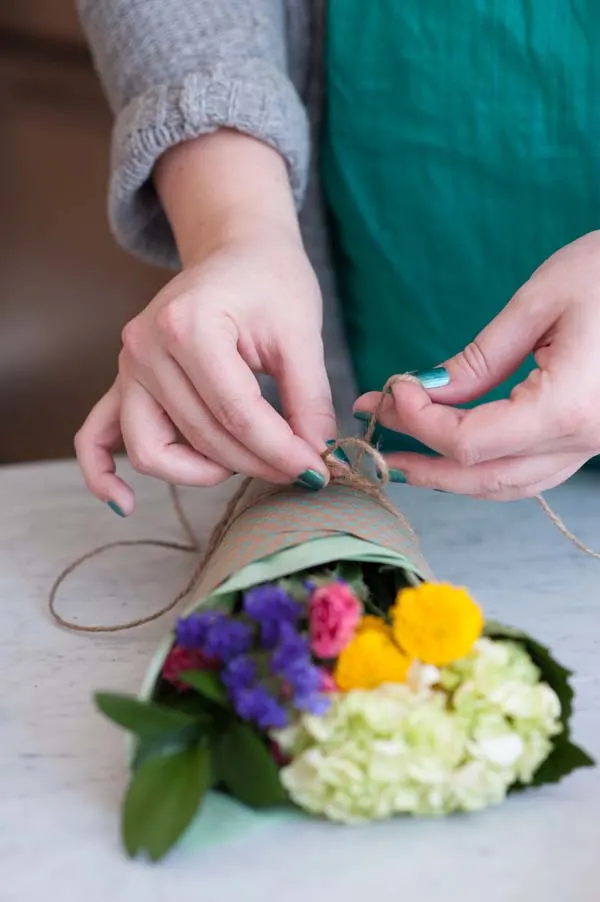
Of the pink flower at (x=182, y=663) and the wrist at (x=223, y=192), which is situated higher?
the wrist at (x=223, y=192)

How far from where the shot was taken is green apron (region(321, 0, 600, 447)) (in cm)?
63

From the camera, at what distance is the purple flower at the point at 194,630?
0.39m

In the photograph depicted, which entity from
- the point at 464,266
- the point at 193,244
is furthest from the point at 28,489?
the point at 464,266

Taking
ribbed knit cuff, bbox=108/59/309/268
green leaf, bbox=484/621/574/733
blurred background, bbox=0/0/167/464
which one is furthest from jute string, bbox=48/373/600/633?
blurred background, bbox=0/0/167/464

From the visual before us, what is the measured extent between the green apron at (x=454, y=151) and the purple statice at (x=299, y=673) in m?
0.40

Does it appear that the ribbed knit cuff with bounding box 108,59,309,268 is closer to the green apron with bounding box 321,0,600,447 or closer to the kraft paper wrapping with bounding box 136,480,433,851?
the green apron with bounding box 321,0,600,447

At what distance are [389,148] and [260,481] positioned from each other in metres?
0.29

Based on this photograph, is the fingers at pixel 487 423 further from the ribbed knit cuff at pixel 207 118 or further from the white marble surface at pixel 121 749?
the ribbed knit cuff at pixel 207 118

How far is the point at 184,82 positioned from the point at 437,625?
1.31ft

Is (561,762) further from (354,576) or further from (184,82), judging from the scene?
(184,82)

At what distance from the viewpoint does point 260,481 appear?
564mm

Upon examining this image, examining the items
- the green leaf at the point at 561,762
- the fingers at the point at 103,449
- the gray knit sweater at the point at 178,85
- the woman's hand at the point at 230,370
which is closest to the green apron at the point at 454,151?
the gray knit sweater at the point at 178,85

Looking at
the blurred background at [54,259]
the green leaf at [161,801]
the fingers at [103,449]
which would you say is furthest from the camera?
the blurred background at [54,259]

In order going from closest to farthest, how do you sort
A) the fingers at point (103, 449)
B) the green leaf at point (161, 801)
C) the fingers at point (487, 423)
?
the green leaf at point (161, 801) → the fingers at point (487, 423) → the fingers at point (103, 449)
